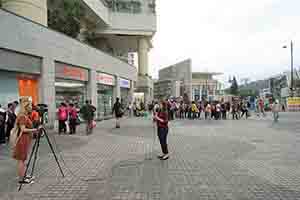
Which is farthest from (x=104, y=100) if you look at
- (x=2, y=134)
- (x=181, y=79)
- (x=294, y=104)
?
(x=181, y=79)

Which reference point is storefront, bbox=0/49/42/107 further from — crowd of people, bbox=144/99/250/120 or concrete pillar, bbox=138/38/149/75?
concrete pillar, bbox=138/38/149/75

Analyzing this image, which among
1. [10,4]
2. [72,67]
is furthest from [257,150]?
[10,4]

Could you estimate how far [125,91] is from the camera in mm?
32812

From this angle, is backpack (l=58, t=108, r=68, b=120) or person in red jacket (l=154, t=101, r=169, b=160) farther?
backpack (l=58, t=108, r=68, b=120)

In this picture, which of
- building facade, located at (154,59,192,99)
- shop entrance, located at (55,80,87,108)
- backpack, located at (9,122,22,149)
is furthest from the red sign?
building facade, located at (154,59,192,99)

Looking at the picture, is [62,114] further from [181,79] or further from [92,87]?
[181,79]

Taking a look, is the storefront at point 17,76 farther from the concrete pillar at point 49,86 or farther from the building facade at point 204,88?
the building facade at point 204,88

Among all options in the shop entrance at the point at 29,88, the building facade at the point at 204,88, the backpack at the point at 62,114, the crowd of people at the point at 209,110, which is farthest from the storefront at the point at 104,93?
the building facade at the point at 204,88

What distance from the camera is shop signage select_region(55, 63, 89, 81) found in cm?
1654

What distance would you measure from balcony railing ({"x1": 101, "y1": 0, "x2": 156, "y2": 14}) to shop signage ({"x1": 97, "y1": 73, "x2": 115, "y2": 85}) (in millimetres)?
16697

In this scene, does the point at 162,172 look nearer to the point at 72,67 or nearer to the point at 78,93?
the point at 72,67

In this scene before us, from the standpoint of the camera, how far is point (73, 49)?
18.0 m

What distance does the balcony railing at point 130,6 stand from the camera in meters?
40.2

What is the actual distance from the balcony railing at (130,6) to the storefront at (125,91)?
13444 mm
